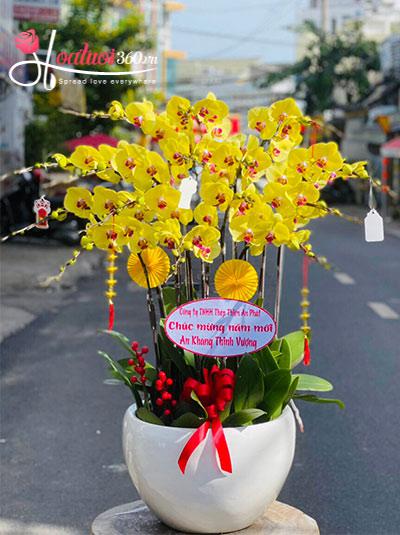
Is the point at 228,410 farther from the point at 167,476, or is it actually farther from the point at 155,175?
the point at 155,175

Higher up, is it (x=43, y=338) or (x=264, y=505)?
(x=264, y=505)

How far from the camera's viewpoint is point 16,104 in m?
21.7

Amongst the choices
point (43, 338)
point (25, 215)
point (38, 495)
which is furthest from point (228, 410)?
point (25, 215)

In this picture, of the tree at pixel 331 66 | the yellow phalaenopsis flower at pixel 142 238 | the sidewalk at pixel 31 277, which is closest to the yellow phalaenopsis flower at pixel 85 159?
the yellow phalaenopsis flower at pixel 142 238

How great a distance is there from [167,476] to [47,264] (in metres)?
12.3

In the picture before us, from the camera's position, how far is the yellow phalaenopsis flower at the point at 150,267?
337 cm

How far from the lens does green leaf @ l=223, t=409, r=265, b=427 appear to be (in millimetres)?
3234

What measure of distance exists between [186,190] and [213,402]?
2.31 feet

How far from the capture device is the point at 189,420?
3.25 m

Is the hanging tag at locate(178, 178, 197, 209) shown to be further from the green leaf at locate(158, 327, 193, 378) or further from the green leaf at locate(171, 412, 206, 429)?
the green leaf at locate(171, 412, 206, 429)

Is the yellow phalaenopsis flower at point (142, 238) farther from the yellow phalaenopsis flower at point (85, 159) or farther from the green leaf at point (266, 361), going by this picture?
the green leaf at point (266, 361)

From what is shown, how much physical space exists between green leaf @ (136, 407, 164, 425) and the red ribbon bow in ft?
0.36

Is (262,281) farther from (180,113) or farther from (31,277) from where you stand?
(31,277)

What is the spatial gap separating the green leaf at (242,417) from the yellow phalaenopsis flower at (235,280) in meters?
0.38
